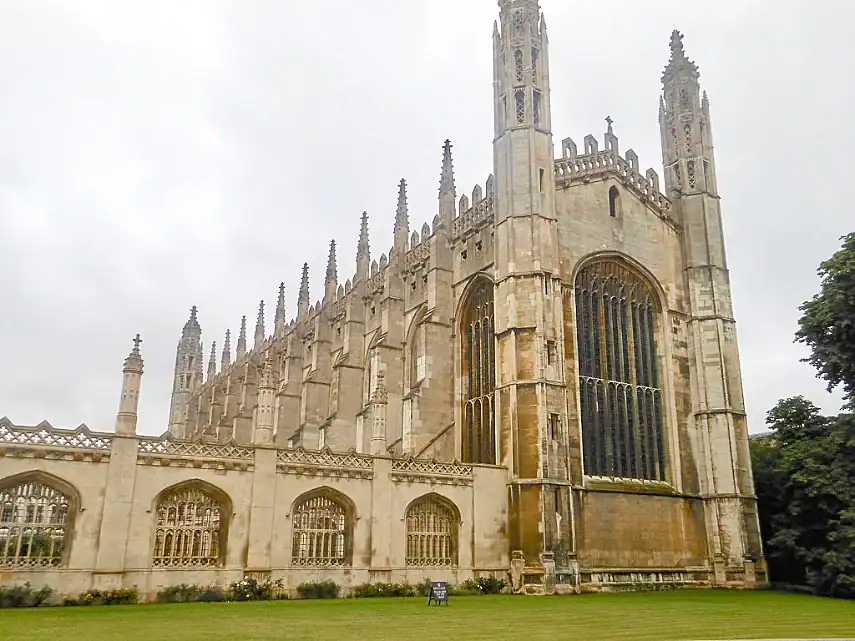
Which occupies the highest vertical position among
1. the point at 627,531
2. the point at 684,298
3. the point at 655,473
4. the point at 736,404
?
the point at 684,298

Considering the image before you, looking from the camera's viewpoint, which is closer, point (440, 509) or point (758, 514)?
point (440, 509)

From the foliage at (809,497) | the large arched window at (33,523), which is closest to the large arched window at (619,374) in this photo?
the foliage at (809,497)

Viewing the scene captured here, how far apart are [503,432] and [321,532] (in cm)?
809

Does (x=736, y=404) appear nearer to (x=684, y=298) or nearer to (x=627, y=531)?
(x=684, y=298)

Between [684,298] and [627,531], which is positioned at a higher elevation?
[684,298]

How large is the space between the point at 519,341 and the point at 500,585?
8.86m

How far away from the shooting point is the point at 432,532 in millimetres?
26234

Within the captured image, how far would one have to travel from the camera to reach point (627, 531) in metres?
29.5

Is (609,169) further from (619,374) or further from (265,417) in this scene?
(265,417)

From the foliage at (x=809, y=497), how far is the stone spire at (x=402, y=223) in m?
20.0

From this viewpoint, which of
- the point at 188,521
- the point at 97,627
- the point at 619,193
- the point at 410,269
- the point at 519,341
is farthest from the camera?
the point at 410,269

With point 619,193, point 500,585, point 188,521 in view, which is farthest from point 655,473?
point 188,521

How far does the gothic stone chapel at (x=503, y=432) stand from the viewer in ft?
68.4

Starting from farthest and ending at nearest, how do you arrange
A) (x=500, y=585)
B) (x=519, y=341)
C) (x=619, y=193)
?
(x=619, y=193) → (x=519, y=341) → (x=500, y=585)
